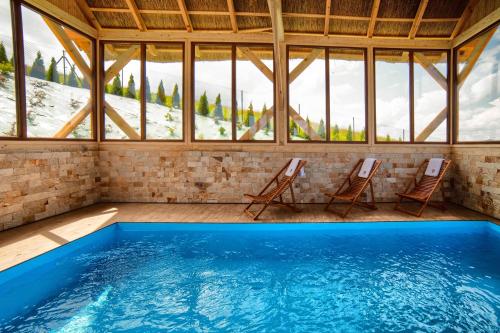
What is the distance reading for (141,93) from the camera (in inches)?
256

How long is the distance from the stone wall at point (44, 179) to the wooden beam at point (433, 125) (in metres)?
7.12

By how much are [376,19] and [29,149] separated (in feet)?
22.7

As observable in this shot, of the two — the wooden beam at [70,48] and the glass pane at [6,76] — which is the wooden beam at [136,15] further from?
the glass pane at [6,76]

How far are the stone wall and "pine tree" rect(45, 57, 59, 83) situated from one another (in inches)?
45.5

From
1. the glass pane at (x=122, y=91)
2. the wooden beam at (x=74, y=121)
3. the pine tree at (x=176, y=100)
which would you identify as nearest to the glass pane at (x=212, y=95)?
the pine tree at (x=176, y=100)

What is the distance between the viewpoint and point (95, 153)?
638 cm

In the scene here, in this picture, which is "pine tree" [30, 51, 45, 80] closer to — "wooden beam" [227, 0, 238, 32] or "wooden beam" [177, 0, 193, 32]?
"wooden beam" [177, 0, 193, 32]

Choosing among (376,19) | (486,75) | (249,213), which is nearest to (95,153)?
(249,213)

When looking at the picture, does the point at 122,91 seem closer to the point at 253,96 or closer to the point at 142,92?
the point at 142,92

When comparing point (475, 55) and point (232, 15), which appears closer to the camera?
point (475, 55)

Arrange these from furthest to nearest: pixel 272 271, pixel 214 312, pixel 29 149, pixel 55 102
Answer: pixel 55 102, pixel 29 149, pixel 272 271, pixel 214 312

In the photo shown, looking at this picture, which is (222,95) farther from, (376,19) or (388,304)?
(388,304)

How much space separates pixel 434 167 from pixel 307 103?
9.28 feet

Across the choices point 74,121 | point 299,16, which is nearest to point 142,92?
point 74,121
